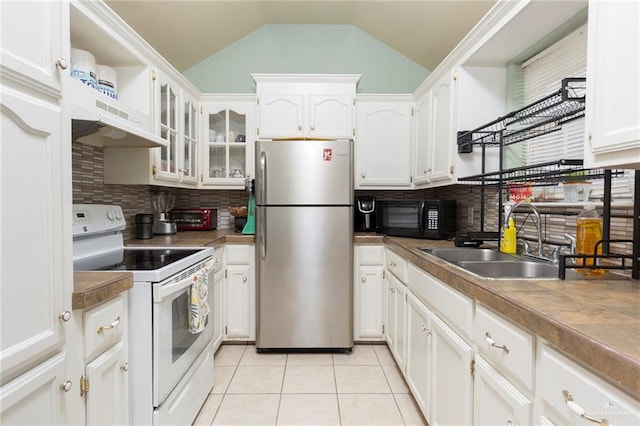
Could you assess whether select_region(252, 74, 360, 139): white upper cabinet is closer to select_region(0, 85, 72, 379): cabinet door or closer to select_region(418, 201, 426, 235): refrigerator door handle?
select_region(418, 201, 426, 235): refrigerator door handle

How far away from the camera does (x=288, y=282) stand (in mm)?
2416

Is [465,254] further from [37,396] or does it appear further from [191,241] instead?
[37,396]

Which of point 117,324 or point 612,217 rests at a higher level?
point 612,217

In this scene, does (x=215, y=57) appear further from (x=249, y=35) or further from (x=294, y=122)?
(x=294, y=122)

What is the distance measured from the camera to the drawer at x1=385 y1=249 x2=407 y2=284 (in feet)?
6.64

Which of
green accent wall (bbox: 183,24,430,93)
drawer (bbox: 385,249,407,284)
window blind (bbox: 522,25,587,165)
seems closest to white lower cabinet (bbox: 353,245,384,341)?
drawer (bbox: 385,249,407,284)

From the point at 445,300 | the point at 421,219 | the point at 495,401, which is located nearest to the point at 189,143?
the point at 421,219

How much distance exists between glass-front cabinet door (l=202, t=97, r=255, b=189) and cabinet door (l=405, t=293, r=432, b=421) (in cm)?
177

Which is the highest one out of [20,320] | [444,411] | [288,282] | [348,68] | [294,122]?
[348,68]

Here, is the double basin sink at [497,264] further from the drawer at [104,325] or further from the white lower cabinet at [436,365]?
the drawer at [104,325]

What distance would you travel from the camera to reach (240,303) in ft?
8.35

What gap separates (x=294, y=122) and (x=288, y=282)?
1.31 meters

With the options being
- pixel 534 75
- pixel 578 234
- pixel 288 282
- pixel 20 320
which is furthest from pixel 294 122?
pixel 20 320

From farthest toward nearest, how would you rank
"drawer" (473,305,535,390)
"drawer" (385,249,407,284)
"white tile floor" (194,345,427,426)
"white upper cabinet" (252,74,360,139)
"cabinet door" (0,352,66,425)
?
"white upper cabinet" (252,74,360,139)
"drawer" (385,249,407,284)
"white tile floor" (194,345,427,426)
"drawer" (473,305,535,390)
"cabinet door" (0,352,66,425)
